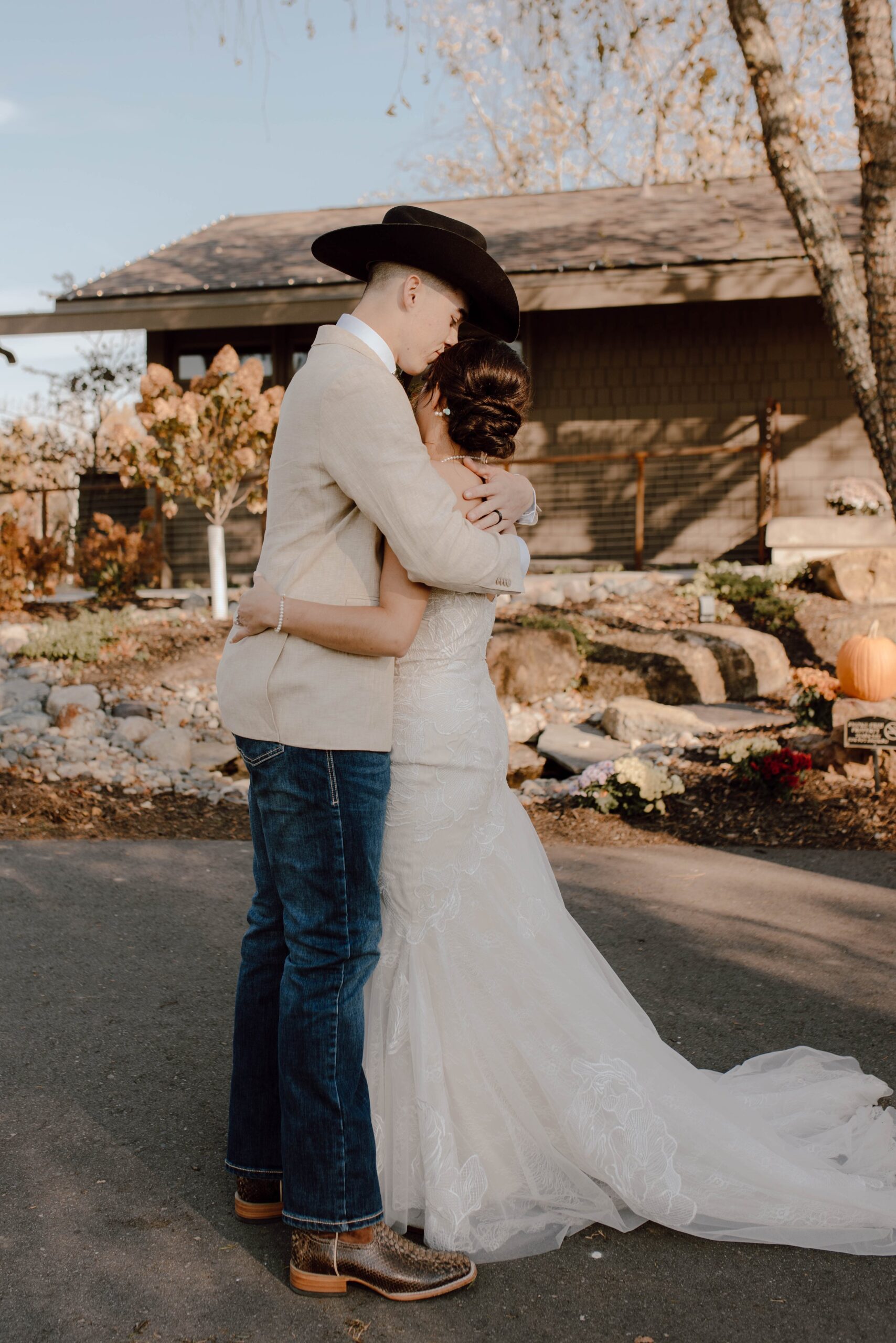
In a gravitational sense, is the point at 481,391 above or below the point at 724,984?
above

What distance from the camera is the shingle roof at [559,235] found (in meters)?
13.2

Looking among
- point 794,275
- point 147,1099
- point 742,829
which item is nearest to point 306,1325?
point 147,1099

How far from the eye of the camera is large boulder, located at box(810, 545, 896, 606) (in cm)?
1062

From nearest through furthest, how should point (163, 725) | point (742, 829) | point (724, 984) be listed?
1. point (724, 984)
2. point (742, 829)
3. point (163, 725)

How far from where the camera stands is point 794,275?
12422mm

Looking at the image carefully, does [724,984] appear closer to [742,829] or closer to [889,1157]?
[889,1157]

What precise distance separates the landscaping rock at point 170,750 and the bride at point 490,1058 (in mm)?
5664

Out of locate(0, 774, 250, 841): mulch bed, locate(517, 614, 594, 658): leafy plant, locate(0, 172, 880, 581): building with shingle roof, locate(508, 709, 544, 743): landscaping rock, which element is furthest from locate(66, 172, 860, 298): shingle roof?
locate(0, 774, 250, 841): mulch bed

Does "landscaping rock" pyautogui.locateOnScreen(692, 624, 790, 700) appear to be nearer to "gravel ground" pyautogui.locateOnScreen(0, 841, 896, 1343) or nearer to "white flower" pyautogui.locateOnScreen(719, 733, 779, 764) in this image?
"white flower" pyautogui.locateOnScreen(719, 733, 779, 764)

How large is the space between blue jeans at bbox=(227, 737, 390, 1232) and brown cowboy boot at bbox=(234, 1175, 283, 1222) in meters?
0.26

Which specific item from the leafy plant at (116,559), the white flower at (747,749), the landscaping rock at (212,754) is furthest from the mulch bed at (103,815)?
the leafy plant at (116,559)

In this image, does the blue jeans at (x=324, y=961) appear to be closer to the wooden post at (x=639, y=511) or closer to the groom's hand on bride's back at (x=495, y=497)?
the groom's hand on bride's back at (x=495, y=497)

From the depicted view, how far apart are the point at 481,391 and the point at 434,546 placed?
1.33 ft

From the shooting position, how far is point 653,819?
6.63 metres
